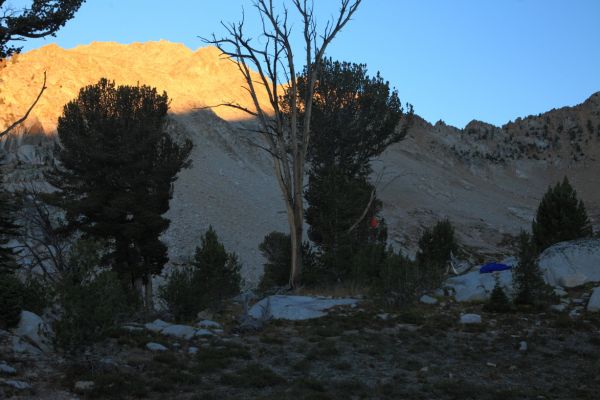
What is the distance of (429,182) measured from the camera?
237 ft

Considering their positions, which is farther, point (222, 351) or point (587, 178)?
point (587, 178)

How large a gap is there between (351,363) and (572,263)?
934 cm

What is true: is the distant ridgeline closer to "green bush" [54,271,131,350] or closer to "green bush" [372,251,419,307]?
"green bush" [372,251,419,307]

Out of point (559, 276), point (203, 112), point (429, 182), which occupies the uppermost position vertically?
point (203, 112)

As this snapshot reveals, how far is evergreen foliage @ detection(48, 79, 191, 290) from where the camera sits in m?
22.2

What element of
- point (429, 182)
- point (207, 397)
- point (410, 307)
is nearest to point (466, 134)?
point (429, 182)

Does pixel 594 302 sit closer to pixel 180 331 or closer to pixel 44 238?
pixel 180 331

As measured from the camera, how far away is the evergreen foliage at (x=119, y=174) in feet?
73.0

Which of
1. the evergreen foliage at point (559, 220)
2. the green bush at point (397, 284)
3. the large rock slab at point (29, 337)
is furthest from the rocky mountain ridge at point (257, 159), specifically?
the large rock slab at point (29, 337)

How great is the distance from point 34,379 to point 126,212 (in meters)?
16.3

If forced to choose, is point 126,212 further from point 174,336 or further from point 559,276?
point 559,276

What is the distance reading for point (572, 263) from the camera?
1512cm

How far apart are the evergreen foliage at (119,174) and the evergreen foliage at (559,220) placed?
14937 millimetres

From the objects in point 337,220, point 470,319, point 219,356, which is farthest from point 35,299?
point 337,220
